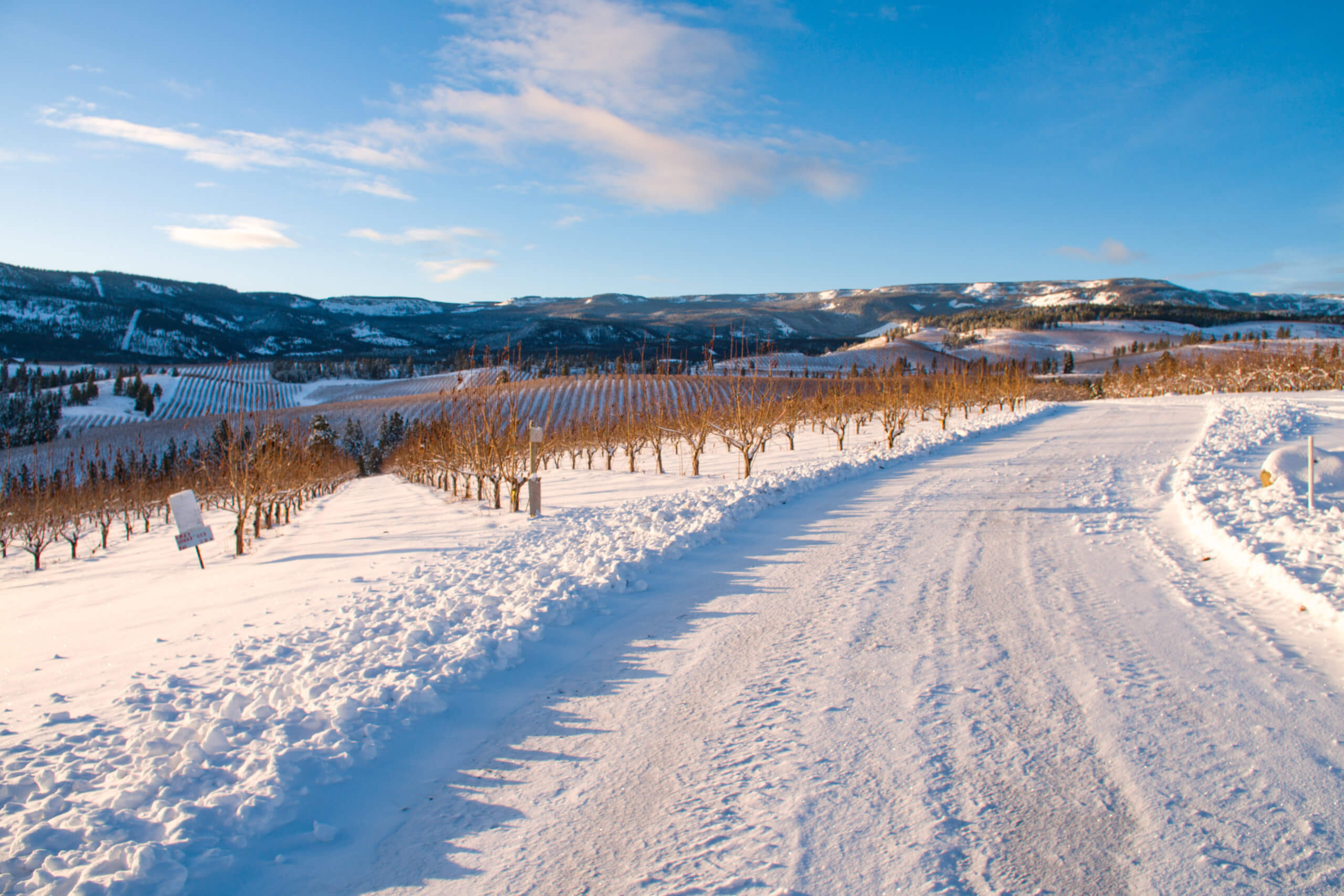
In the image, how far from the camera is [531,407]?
86.1m

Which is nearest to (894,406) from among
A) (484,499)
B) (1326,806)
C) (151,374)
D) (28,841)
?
(484,499)

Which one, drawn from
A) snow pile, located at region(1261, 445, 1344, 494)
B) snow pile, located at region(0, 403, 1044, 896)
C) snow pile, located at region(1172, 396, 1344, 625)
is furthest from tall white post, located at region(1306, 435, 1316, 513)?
snow pile, located at region(0, 403, 1044, 896)

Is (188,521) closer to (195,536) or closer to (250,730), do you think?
(195,536)

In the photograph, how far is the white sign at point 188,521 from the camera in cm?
1112

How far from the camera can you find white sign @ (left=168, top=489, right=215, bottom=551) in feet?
36.5

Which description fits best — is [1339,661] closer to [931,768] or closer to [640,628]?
[931,768]

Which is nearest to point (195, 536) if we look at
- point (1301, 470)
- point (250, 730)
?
point (250, 730)

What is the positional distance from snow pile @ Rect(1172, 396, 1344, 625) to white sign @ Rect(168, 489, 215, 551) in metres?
14.2

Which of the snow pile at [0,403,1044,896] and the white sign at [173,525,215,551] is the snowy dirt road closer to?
the snow pile at [0,403,1044,896]

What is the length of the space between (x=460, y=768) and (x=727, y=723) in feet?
5.03

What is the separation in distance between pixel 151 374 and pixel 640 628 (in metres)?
167

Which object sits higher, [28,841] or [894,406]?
[894,406]

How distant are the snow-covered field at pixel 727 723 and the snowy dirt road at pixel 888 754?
0.02 m

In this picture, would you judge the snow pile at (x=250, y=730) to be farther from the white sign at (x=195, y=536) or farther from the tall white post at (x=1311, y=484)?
the tall white post at (x=1311, y=484)
